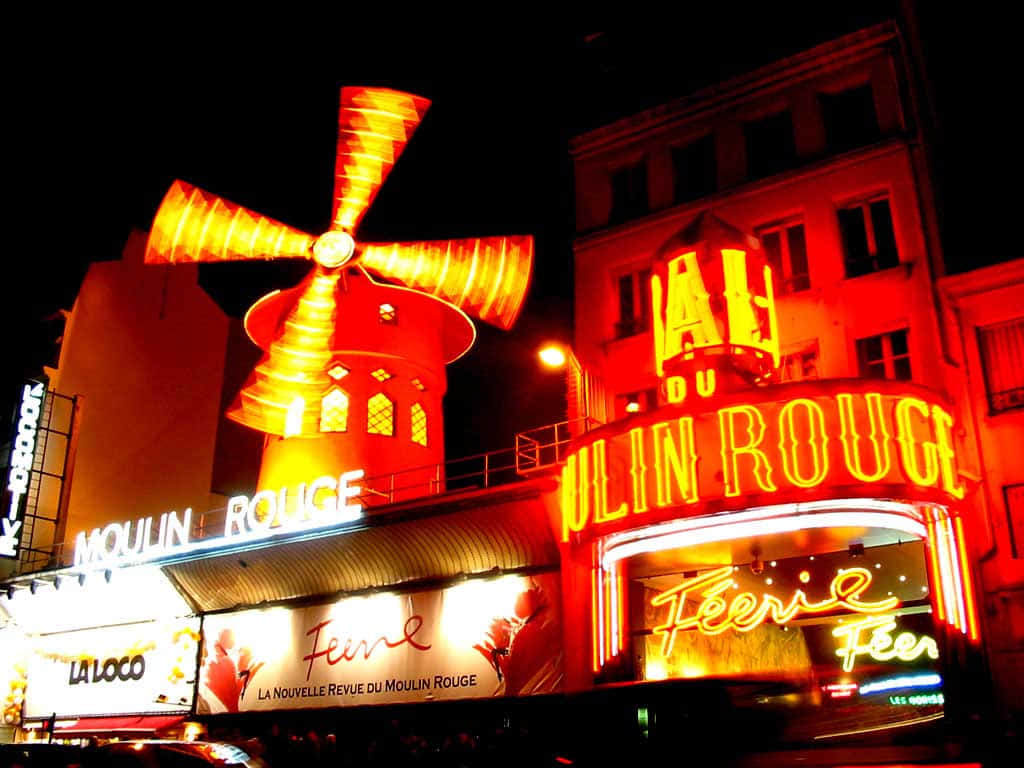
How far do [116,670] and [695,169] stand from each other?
12.8 meters

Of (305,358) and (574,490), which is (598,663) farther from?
(305,358)

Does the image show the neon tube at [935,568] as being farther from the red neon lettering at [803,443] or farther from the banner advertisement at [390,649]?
the banner advertisement at [390,649]

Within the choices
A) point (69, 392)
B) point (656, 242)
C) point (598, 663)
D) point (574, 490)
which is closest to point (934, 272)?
point (656, 242)

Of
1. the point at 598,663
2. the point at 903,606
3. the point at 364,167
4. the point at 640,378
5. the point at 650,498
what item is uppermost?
the point at 364,167

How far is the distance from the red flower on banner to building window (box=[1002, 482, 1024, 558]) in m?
10.6

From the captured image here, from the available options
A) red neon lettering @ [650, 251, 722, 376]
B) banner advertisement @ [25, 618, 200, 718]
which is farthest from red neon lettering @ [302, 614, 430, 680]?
red neon lettering @ [650, 251, 722, 376]

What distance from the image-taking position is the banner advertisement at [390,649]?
41.3 feet

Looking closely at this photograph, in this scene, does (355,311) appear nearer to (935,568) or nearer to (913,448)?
(913,448)

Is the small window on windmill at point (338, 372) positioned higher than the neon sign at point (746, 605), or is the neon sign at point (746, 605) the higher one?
the small window on windmill at point (338, 372)

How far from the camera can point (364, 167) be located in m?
18.7

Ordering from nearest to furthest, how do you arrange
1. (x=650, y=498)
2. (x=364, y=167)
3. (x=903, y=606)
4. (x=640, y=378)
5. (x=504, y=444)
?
(x=650, y=498) < (x=903, y=606) < (x=640, y=378) < (x=364, y=167) < (x=504, y=444)

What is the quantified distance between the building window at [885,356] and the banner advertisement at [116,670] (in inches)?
445

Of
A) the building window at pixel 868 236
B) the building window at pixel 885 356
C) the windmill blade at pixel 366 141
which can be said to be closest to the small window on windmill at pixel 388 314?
the windmill blade at pixel 366 141

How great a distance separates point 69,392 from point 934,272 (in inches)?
635
